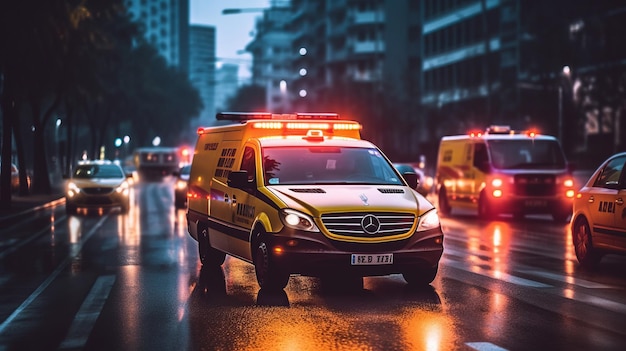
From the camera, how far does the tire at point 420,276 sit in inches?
492

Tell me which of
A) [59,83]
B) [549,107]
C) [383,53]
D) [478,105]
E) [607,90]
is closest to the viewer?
[59,83]

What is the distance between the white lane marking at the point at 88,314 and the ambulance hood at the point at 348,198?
2.21 m

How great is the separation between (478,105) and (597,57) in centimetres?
1554

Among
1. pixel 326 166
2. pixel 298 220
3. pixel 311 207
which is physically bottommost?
pixel 298 220

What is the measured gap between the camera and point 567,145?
6506 cm

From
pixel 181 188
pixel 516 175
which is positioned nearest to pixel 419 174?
pixel 181 188

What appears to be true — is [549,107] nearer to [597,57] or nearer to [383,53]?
[597,57]

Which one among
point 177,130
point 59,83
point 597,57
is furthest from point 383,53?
point 59,83

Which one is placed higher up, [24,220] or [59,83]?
[59,83]

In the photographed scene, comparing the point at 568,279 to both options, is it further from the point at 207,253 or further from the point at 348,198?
the point at 207,253

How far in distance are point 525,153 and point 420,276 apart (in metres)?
16.2

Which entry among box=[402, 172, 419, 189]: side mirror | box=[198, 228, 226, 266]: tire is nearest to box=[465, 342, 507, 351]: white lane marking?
box=[402, 172, 419, 189]: side mirror

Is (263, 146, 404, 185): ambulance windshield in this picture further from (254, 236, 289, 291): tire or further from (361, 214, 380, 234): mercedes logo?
(361, 214, 380, 234): mercedes logo

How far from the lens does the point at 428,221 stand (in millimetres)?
Result: 12203
